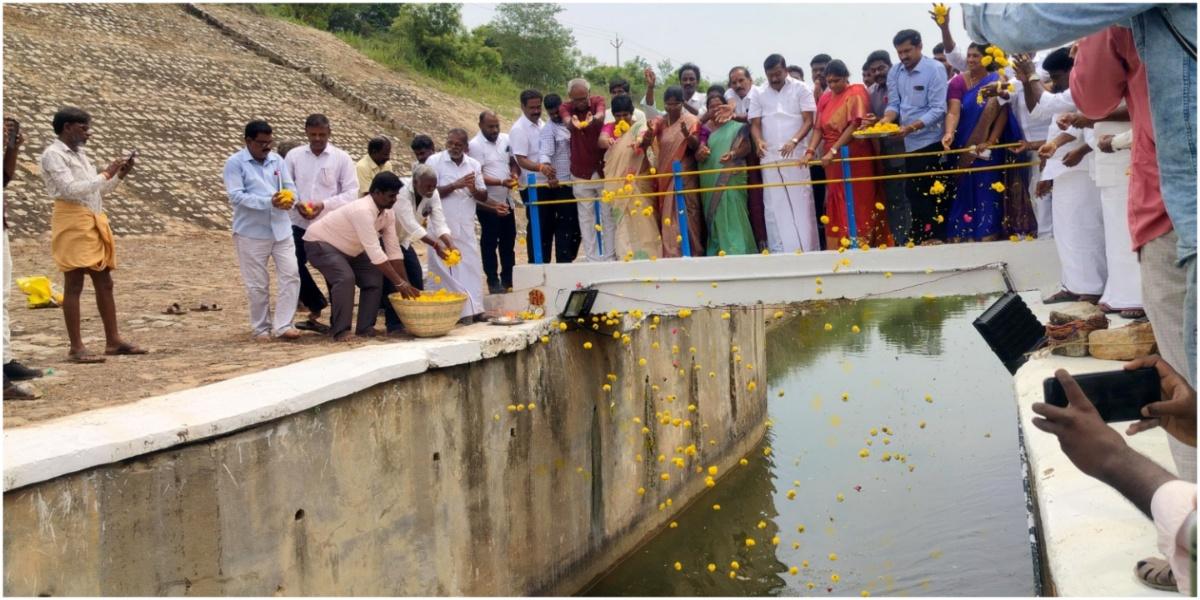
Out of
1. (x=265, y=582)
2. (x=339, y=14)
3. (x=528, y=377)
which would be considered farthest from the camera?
(x=339, y=14)

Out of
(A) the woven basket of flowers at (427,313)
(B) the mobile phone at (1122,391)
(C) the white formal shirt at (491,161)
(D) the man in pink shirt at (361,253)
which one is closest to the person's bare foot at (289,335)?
Result: (D) the man in pink shirt at (361,253)

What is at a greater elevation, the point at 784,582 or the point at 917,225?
the point at 917,225

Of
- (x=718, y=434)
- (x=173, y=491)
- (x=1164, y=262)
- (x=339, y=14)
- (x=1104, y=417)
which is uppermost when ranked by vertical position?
(x=339, y=14)

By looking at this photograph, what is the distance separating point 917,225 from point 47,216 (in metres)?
10.3

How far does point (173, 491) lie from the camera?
197 inches

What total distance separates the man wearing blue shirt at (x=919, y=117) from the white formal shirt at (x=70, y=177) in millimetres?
5593

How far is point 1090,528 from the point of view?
4.32 metres

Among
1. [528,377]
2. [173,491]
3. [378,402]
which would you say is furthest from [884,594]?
[173,491]

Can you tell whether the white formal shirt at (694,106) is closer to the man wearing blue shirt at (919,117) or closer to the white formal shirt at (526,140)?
the white formal shirt at (526,140)

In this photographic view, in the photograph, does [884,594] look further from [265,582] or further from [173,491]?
[173,491]

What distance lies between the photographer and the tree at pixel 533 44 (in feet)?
120

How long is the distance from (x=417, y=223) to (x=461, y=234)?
2.12 feet

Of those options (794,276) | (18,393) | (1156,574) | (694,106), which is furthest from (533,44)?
(1156,574)

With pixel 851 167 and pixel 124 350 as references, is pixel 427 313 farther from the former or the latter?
pixel 851 167
